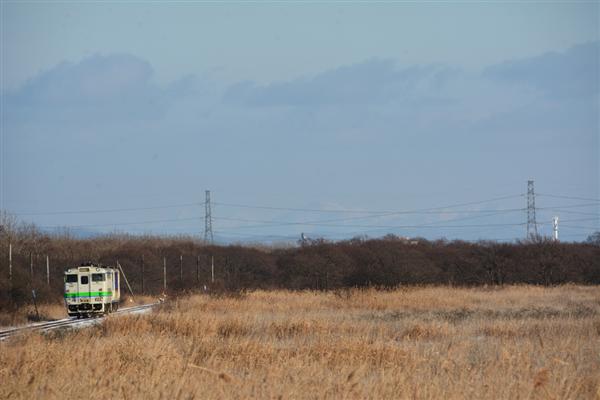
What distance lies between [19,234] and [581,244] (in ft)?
177

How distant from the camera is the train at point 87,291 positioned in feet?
149

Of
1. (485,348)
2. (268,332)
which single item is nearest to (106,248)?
(268,332)

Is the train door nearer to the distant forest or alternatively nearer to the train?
the train

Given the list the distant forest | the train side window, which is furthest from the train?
the distant forest

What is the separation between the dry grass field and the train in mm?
17918

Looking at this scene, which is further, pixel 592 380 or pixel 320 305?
pixel 320 305

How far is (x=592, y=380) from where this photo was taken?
13.1 metres

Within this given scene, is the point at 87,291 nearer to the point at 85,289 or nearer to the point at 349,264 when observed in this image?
the point at 85,289

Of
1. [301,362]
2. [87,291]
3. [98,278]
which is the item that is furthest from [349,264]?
[301,362]

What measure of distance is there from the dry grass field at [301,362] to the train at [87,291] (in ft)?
58.8

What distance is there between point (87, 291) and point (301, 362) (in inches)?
1301

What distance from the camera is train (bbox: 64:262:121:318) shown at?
149ft

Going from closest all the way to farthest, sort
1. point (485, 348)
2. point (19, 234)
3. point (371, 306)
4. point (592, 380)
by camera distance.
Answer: point (592, 380) → point (485, 348) → point (371, 306) → point (19, 234)

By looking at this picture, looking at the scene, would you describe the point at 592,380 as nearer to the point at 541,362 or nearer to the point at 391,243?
the point at 541,362
